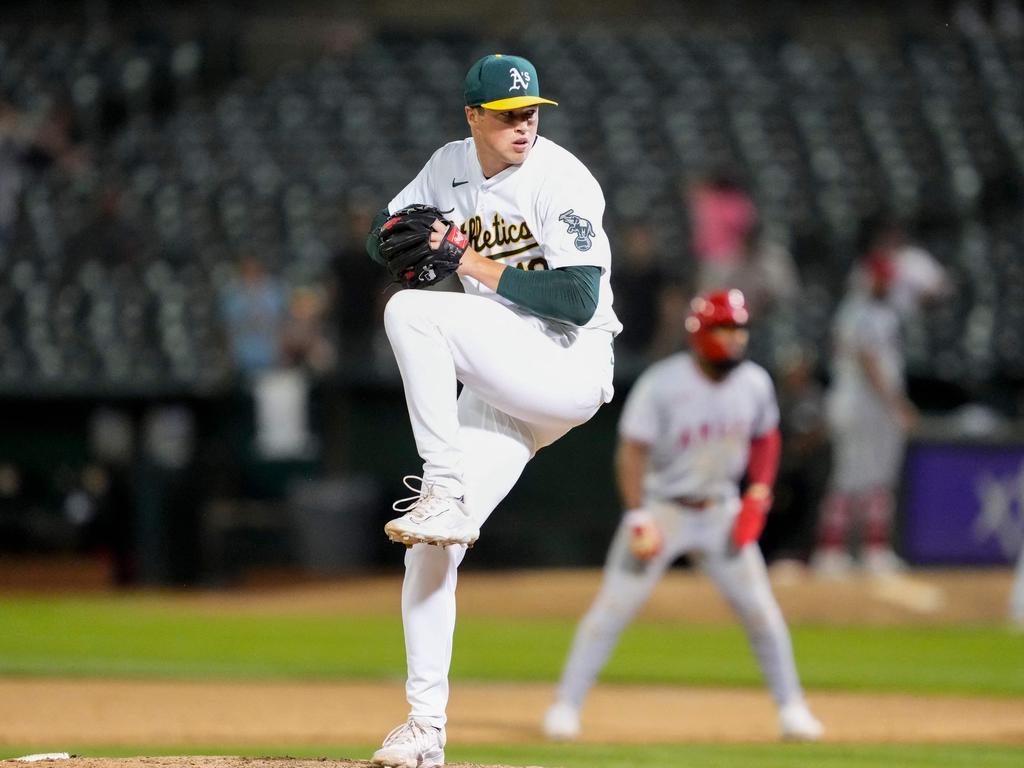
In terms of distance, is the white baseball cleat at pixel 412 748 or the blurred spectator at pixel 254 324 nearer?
the white baseball cleat at pixel 412 748

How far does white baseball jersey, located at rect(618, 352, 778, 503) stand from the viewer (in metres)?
7.70

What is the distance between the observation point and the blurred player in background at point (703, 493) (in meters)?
7.59

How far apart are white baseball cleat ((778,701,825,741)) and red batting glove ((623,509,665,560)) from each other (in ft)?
3.04

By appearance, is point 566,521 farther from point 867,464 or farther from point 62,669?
point 62,669

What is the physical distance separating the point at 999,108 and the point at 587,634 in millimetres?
11263

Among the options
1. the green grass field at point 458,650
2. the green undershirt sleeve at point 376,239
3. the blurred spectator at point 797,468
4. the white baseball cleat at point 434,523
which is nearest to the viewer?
the white baseball cleat at point 434,523

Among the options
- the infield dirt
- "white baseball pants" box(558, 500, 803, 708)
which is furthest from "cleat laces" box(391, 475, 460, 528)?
"white baseball pants" box(558, 500, 803, 708)

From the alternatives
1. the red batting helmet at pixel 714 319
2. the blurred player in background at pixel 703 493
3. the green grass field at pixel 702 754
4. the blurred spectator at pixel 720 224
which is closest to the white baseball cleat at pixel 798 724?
the blurred player in background at pixel 703 493

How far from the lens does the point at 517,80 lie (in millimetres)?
4641

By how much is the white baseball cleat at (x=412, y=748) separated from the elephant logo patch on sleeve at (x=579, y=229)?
1366mm

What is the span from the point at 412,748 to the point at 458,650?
6.49m

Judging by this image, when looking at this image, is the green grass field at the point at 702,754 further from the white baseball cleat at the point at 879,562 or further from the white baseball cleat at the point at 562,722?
the white baseball cleat at the point at 879,562

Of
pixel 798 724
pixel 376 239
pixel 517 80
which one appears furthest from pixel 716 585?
pixel 517 80

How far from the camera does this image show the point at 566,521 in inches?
529
